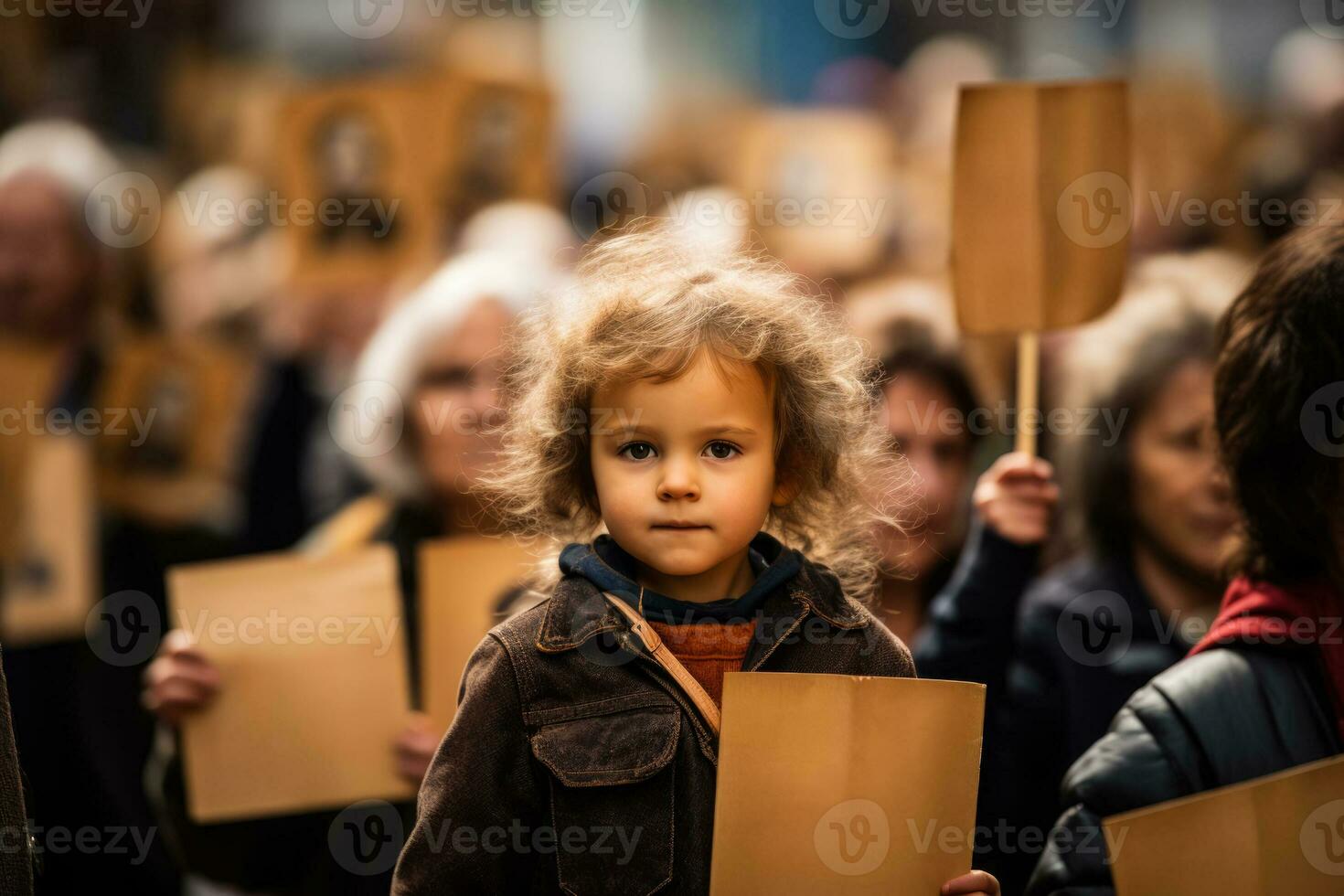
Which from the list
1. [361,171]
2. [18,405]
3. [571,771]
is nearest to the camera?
[571,771]

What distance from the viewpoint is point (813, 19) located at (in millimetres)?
8117

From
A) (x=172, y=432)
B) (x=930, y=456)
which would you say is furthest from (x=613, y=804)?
(x=172, y=432)

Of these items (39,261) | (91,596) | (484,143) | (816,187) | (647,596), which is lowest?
(91,596)

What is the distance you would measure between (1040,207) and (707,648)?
1018 mm

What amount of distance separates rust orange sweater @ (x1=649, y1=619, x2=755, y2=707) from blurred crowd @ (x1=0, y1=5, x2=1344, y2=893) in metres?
0.49

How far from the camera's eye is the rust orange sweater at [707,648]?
5.77 ft

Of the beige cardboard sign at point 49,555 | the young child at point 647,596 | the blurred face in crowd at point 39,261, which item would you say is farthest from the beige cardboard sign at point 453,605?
the blurred face in crowd at point 39,261

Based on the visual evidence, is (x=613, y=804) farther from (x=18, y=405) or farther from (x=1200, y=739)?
(x=18, y=405)

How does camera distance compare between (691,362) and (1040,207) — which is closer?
(691,362)

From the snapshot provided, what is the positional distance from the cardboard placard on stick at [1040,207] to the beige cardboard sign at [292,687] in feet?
3.76

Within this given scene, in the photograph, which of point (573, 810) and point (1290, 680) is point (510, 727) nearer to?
point (573, 810)

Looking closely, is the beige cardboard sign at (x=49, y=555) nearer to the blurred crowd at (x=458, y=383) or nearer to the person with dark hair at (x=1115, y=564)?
the blurred crowd at (x=458, y=383)

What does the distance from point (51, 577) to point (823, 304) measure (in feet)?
8.24

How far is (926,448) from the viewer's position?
332 centimetres
